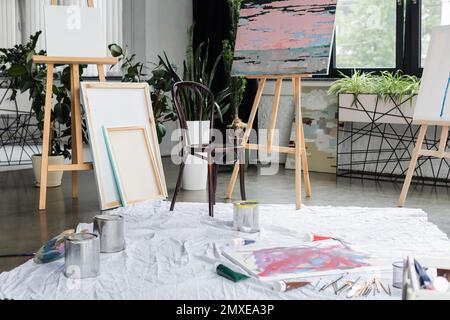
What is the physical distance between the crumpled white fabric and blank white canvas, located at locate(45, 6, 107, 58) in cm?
118

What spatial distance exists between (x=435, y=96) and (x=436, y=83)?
9 cm

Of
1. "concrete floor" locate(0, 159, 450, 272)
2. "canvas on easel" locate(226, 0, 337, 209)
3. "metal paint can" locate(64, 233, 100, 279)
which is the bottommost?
"concrete floor" locate(0, 159, 450, 272)

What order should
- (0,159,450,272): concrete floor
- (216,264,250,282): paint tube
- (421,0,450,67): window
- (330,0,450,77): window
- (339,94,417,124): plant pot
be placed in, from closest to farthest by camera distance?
1. (216,264,250,282): paint tube
2. (0,159,450,272): concrete floor
3. (339,94,417,124): plant pot
4. (421,0,450,67): window
5. (330,0,450,77): window

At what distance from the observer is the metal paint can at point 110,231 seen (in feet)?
10.2

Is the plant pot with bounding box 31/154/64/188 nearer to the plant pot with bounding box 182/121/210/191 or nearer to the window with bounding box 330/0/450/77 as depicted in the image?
the plant pot with bounding box 182/121/210/191

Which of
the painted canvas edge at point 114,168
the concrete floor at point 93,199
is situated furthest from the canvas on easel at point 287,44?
the painted canvas edge at point 114,168

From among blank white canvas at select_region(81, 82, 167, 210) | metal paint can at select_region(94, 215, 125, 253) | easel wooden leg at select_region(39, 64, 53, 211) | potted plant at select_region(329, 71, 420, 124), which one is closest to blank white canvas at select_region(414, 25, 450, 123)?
potted plant at select_region(329, 71, 420, 124)

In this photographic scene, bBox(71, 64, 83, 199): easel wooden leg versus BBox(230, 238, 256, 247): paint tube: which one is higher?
→ BBox(71, 64, 83, 199): easel wooden leg

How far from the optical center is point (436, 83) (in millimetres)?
4434

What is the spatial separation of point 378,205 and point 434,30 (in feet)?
4.20

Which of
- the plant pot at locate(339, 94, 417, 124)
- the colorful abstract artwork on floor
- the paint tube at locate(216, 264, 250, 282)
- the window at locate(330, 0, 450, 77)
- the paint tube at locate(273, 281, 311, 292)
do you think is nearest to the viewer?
the paint tube at locate(273, 281, 311, 292)

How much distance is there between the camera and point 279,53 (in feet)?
14.9

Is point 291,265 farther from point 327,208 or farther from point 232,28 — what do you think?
point 232,28

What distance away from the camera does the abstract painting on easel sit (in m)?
2.76
